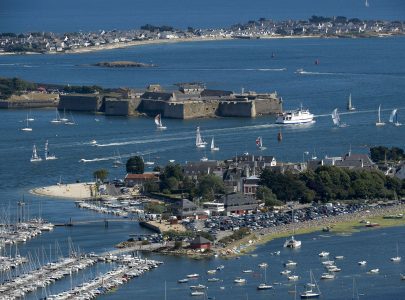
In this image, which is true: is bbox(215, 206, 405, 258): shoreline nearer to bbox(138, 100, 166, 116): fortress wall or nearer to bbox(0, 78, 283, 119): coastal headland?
bbox(0, 78, 283, 119): coastal headland

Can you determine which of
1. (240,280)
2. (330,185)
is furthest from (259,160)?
(240,280)

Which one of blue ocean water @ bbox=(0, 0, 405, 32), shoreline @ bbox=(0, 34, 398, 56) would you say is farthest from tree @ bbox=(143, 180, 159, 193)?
blue ocean water @ bbox=(0, 0, 405, 32)

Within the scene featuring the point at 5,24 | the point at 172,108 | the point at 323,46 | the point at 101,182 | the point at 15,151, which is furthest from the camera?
the point at 5,24

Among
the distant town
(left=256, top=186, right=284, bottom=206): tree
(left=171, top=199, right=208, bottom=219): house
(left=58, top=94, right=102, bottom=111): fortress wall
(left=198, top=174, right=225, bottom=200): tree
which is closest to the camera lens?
(left=171, top=199, right=208, bottom=219): house

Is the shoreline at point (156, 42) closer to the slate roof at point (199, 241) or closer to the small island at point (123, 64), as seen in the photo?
the small island at point (123, 64)

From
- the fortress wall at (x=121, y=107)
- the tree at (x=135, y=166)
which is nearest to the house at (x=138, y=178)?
the tree at (x=135, y=166)

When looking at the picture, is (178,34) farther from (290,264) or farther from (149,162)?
(290,264)

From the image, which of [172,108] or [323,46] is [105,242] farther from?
[323,46]

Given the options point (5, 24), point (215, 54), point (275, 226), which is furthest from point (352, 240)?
point (5, 24)
